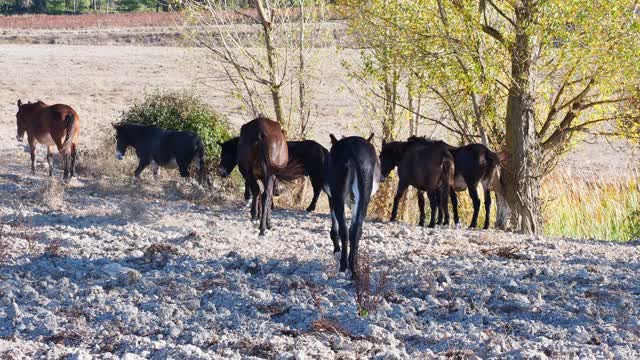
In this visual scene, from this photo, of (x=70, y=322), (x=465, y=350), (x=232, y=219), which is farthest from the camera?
(x=232, y=219)

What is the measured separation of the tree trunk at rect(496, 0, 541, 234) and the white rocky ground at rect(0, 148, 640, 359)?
2.51m

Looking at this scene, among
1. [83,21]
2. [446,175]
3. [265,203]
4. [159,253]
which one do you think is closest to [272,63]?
[446,175]

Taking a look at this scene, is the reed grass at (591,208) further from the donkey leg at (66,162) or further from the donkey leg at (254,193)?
the donkey leg at (66,162)

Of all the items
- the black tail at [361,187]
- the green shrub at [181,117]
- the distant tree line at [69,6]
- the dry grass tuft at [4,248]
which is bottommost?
the dry grass tuft at [4,248]

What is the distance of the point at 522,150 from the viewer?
14289 mm

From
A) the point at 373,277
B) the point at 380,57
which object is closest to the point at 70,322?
the point at 373,277

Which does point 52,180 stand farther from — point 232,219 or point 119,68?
point 119,68

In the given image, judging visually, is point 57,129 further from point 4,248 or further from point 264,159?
point 4,248

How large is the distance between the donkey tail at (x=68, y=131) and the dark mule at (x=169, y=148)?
3.47 ft

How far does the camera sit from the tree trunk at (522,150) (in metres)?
Result: 13.7

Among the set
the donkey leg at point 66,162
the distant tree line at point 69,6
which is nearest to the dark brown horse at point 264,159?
the donkey leg at point 66,162

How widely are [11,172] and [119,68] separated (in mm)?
21649

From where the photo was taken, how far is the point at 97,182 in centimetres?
1505

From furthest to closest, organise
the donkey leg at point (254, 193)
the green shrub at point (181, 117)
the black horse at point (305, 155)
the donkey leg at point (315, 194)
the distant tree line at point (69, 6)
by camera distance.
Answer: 1. the distant tree line at point (69, 6)
2. the green shrub at point (181, 117)
3. the donkey leg at point (315, 194)
4. the black horse at point (305, 155)
5. the donkey leg at point (254, 193)
